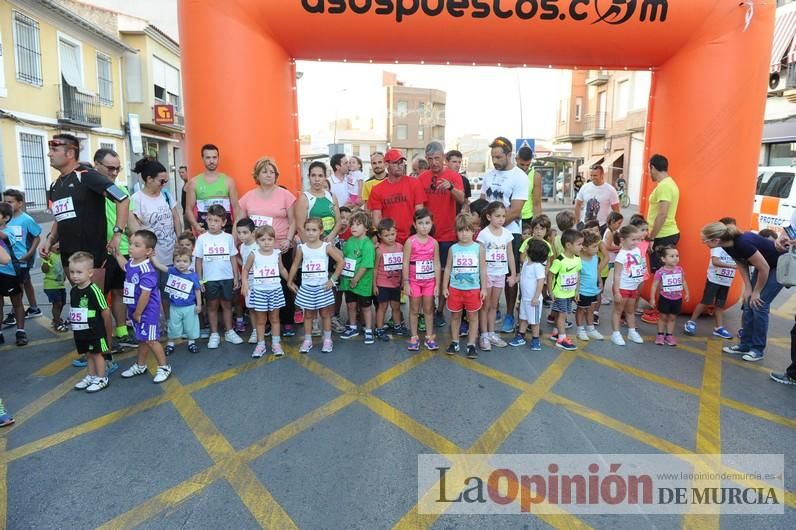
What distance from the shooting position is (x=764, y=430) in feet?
11.7

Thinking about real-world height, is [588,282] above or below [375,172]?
below

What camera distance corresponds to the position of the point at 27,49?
16500mm

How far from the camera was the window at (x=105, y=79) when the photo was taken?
21375 millimetres

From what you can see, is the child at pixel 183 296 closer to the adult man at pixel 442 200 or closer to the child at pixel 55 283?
the child at pixel 55 283

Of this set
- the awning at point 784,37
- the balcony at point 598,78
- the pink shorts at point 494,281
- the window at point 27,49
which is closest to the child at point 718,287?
the pink shorts at point 494,281

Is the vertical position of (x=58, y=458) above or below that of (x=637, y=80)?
below

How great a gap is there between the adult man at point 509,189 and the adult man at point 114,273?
3.75 m

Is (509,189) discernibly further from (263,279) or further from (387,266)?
(263,279)

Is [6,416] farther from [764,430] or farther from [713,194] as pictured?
[713,194]

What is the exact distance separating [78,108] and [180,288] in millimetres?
18381

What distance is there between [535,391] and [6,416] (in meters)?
3.90

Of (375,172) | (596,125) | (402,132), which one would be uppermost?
(402,132)

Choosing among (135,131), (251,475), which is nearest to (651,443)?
(251,475)

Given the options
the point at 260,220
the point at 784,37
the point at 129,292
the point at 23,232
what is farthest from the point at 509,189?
the point at 784,37
